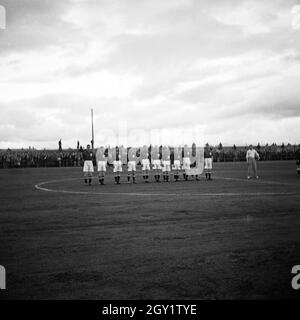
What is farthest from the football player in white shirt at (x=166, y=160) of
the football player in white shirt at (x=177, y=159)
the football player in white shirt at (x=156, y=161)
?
the football player in white shirt at (x=177, y=159)

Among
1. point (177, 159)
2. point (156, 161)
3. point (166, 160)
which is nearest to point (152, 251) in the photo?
point (166, 160)

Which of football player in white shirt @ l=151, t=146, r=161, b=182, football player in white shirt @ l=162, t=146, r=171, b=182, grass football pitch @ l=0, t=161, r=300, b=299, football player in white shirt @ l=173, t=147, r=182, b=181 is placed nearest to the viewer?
grass football pitch @ l=0, t=161, r=300, b=299

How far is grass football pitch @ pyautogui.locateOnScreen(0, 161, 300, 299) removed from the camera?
16.5ft

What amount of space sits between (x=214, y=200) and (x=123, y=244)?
676 centimetres

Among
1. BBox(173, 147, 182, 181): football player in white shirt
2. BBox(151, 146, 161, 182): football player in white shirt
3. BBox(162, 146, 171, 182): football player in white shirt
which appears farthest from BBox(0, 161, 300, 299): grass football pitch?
BBox(173, 147, 182, 181): football player in white shirt

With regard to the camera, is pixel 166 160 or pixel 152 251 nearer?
pixel 152 251

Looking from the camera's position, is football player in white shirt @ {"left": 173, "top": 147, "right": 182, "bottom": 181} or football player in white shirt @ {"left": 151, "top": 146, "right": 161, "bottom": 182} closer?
football player in white shirt @ {"left": 151, "top": 146, "right": 161, "bottom": 182}

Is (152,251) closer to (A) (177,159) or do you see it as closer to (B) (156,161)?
(B) (156,161)

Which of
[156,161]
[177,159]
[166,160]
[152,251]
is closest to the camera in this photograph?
[152,251]

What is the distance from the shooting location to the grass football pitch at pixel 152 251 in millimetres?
5027

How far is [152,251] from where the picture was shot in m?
6.83

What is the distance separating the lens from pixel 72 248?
7145mm

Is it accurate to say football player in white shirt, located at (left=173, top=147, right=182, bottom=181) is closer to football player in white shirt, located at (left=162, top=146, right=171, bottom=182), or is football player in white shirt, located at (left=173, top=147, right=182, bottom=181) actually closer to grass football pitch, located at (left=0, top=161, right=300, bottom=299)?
football player in white shirt, located at (left=162, top=146, right=171, bottom=182)
